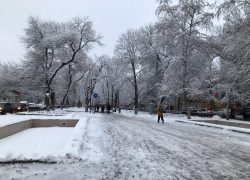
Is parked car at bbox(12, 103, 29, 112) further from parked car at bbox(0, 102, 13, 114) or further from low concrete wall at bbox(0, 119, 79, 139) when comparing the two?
low concrete wall at bbox(0, 119, 79, 139)

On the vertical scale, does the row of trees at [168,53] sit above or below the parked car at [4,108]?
above

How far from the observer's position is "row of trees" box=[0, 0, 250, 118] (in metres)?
18.8

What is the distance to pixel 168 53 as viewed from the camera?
27.9 metres

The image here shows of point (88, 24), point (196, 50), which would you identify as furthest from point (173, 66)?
point (88, 24)

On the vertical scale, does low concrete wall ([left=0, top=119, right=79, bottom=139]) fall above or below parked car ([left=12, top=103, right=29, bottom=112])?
below

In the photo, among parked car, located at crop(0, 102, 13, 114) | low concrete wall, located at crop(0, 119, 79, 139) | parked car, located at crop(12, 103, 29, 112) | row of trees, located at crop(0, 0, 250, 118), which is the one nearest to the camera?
low concrete wall, located at crop(0, 119, 79, 139)

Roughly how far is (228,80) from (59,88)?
27553 mm

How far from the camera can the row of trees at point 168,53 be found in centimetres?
1879

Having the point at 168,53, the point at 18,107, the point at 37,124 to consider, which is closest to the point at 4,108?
the point at 18,107

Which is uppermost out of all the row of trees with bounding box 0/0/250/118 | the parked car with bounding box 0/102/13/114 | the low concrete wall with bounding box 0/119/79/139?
the row of trees with bounding box 0/0/250/118

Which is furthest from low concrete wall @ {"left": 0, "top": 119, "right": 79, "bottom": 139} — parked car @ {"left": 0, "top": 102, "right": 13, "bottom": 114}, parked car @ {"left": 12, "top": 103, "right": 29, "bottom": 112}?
parked car @ {"left": 12, "top": 103, "right": 29, "bottom": 112}

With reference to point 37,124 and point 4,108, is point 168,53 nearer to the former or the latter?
point 37,124

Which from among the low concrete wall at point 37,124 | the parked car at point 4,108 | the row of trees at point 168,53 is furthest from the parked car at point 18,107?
the low concrete wall at point 37,124

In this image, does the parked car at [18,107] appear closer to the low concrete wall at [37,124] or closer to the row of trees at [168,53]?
the row of trees at [168,53]
